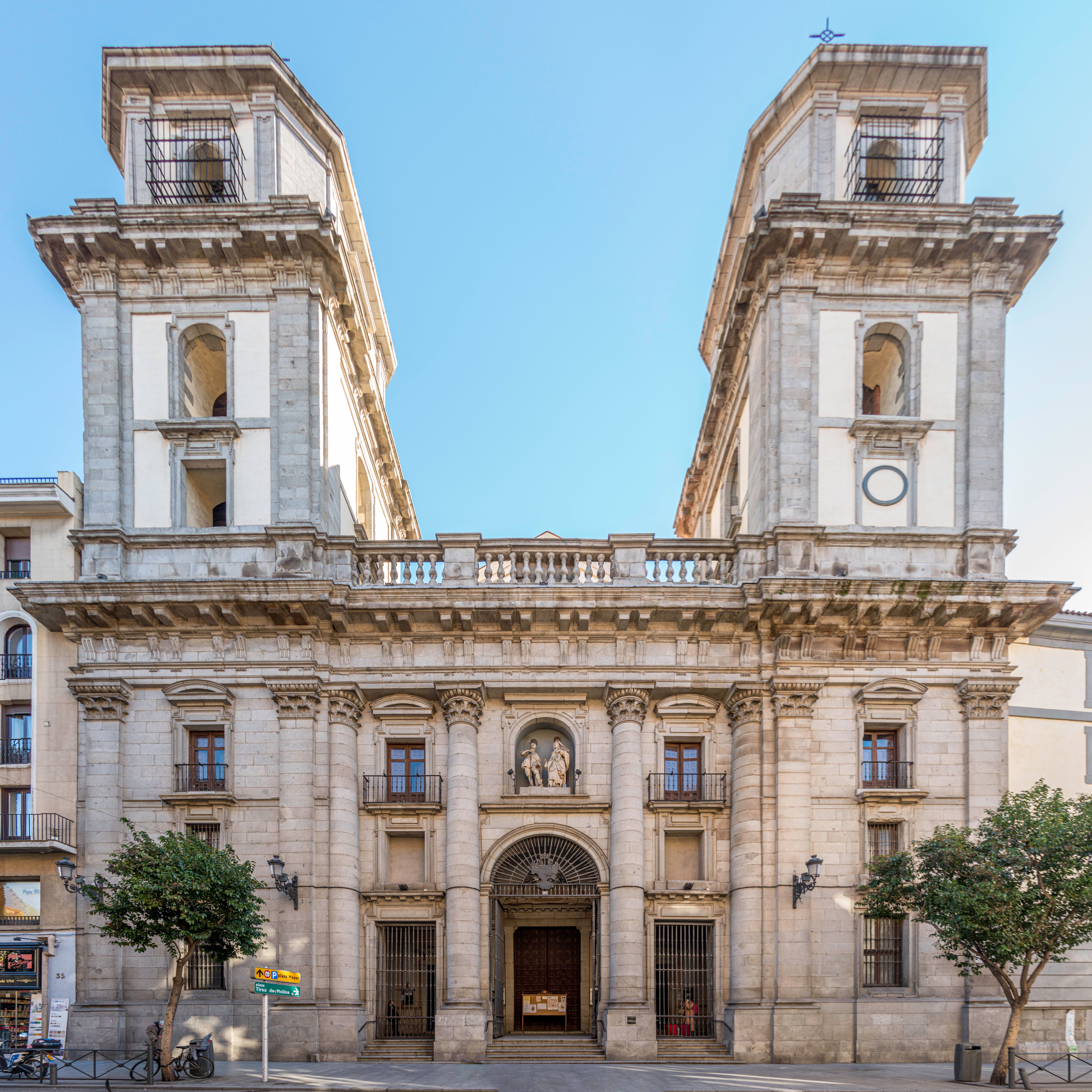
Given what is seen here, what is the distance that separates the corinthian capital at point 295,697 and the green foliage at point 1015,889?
14755mm

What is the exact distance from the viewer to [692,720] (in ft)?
79.5

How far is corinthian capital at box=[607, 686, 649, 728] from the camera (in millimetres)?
23547

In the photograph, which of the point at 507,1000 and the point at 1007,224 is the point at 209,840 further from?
the point at 1007,224

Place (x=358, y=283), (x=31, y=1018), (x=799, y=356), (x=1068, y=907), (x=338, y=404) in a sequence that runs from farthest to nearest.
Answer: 1. (x=358, y=283)
2. (x=338, y=404)
3. (x=799, y=356)
4. (x=31, y=1018)
5. (x=1068, y=907)

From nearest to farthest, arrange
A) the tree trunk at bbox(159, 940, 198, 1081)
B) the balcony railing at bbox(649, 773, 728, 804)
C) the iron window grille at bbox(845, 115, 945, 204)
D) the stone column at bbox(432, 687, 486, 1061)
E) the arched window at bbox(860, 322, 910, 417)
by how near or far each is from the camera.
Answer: the tree trunk at bbox(159, 940, 198, 1081)
the stone column at bbox(432, 687, 486, 1061)
the balcony railing at bbox(649, 773, 728, 804)
the arched window at bbox(860, 322, 910, 417)
the iron window grille at bbox(845, 115, 945, 204)

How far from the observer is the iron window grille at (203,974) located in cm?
2250

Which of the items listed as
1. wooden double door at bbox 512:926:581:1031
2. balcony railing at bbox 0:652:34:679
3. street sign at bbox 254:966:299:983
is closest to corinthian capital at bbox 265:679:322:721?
street sign at bbox 254:966:299:983

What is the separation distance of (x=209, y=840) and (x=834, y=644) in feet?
54.4

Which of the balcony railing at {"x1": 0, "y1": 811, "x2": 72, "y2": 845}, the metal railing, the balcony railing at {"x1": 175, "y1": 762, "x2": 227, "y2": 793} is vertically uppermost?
the balcony railing at {"x1": 175, "y1": 762, "x2": 227, "y2": 793}

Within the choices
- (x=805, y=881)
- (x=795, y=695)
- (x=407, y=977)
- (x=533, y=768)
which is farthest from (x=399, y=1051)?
(x=795, y=695)

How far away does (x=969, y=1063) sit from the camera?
1938 cm

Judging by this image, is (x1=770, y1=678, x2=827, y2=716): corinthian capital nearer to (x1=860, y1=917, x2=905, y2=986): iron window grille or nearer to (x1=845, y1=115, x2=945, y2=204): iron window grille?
(x1=860, y1=917, x2=905, y2=986): iron window grille

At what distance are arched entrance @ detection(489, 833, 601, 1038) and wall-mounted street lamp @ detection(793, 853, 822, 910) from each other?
4856 mm

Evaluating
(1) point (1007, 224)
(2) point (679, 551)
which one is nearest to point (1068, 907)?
(2) point (679, 551)
